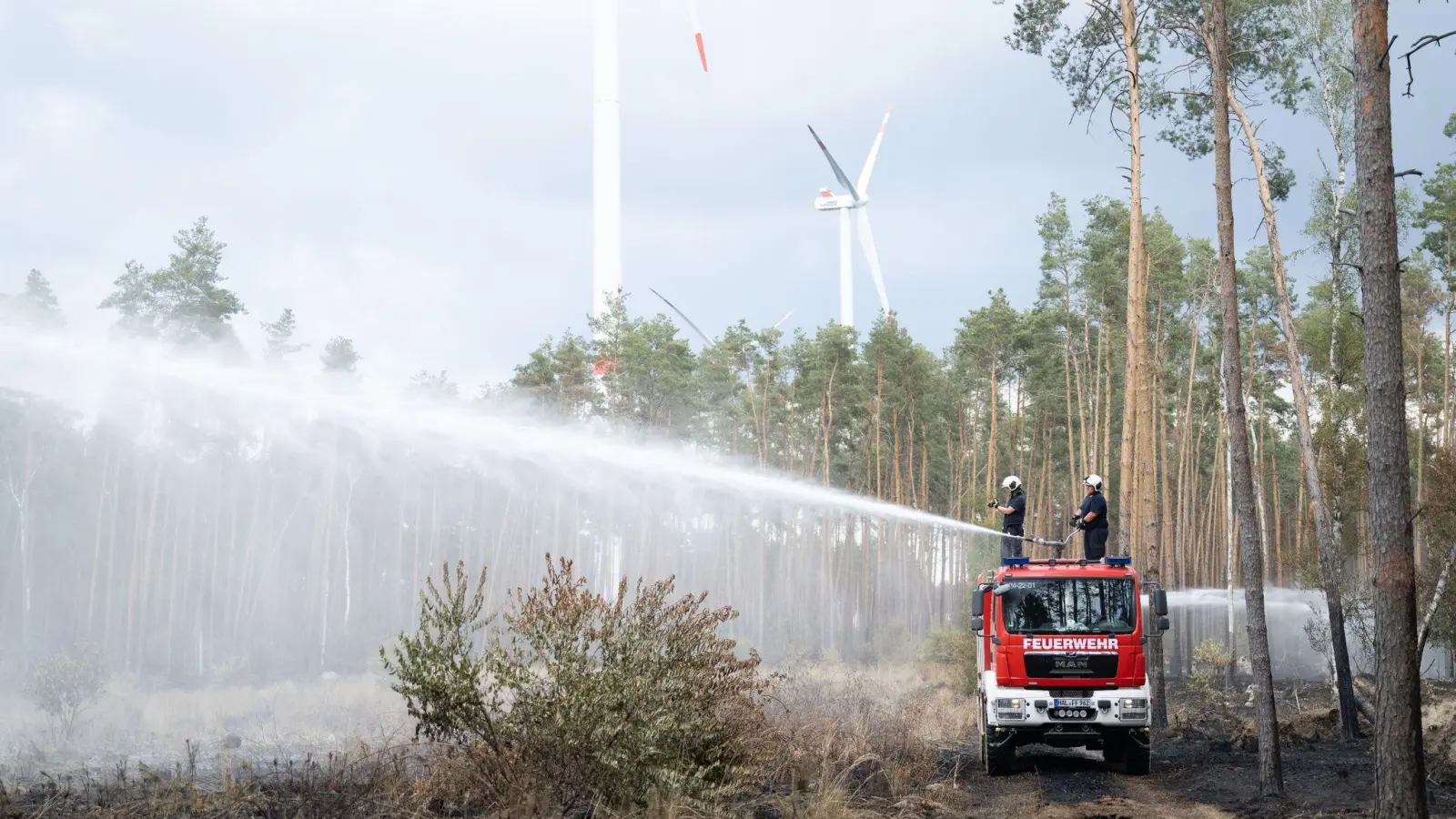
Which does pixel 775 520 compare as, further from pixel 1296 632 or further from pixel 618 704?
pixel 618 704

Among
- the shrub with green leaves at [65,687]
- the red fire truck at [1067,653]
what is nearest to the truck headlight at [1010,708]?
the red fire truck at [1067,653]

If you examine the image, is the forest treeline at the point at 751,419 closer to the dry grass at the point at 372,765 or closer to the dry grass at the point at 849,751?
the dry grass at the point at 372,765

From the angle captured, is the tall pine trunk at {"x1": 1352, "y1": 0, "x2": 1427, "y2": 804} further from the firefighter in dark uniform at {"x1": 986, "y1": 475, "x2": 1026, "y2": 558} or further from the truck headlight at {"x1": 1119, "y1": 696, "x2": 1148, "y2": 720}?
the firefighter in dark uniform at {"x1": 986, "y1": 475, "x2": 1026, "y2": 558}

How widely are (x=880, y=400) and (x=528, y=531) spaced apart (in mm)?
20171

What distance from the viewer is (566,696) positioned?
11.3m

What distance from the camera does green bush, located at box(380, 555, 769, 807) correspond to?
11180 mm

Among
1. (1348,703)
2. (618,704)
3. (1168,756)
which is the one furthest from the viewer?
(1348,703)

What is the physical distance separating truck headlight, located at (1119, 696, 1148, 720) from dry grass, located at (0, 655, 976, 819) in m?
2.38

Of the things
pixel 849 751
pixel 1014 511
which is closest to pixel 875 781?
pixel 849 751

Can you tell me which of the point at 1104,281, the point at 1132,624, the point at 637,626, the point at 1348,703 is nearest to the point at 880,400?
the point at 1104,281

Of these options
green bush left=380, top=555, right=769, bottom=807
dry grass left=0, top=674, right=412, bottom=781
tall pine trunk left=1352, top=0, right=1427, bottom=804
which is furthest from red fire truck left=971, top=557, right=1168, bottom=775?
dry grass left=0, top=674, right=412, bottom=781

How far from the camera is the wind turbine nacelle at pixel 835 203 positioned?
89812 mm

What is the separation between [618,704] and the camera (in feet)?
37.1

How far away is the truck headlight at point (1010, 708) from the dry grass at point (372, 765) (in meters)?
1.07
